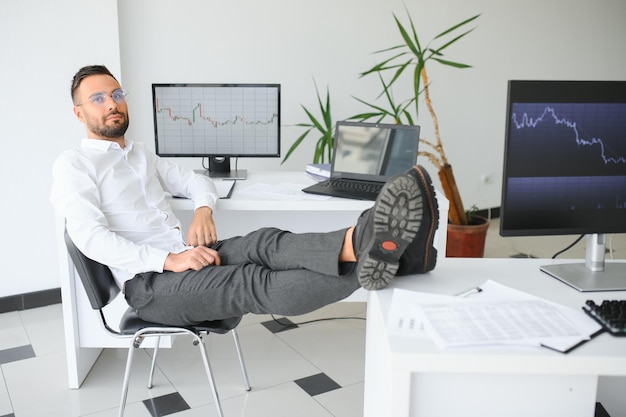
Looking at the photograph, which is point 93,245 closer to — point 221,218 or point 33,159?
point 221,218

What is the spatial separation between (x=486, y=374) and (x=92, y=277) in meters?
1.24

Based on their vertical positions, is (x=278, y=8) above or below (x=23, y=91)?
above

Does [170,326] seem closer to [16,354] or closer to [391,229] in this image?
[391,229]

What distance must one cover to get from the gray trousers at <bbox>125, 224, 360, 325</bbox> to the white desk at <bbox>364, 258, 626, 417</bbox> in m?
0.25

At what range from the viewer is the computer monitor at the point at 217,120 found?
2.88m

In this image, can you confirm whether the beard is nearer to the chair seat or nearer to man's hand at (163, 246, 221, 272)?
man's hand at (163, 246, 221, 272)

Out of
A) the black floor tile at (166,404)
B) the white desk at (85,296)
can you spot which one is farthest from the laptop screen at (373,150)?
the black floor tile at (166,404)

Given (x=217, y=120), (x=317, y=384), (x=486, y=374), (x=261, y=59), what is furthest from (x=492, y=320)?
(x=261, y=59)

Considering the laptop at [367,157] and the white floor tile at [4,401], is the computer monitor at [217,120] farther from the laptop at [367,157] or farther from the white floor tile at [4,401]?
the white floor tile at [4,401]

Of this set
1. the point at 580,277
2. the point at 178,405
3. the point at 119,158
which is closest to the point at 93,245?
the point at 119,158

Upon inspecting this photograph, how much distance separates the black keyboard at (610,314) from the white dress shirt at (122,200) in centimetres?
126

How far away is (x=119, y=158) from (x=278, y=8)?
6.30 feet

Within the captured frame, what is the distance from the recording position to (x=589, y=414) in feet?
4.36

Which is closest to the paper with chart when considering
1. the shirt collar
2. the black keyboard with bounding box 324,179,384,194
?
the black keyboard with bounding box 324,179,384,194
